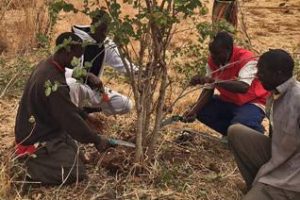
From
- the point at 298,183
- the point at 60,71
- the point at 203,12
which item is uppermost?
the point at 203,12

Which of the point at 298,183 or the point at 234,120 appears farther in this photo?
the point at 234,120

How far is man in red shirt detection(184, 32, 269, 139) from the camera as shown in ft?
13.8

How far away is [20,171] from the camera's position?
3.87m

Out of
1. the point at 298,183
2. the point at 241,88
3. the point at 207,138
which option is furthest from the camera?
the point at 207,138

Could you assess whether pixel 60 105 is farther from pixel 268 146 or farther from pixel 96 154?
pixel 268 146

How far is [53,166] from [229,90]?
1.33 meters

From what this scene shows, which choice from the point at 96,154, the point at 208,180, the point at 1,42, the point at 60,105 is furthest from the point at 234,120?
the point at 1,42

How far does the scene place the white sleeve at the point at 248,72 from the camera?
4219 millimetres

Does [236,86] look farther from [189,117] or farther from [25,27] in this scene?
[25,27]

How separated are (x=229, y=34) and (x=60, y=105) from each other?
131 cm

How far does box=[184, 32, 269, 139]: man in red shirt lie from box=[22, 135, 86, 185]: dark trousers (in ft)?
3.30

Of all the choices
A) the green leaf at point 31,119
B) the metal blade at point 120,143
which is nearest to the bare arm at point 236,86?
the metal blade at point 120,143

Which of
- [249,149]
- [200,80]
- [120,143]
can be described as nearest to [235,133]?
[249,149]

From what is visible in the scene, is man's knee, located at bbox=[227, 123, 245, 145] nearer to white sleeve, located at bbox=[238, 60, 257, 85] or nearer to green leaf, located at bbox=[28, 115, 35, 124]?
white sleeve, located at bbox=[238, 60, 257, 85]
